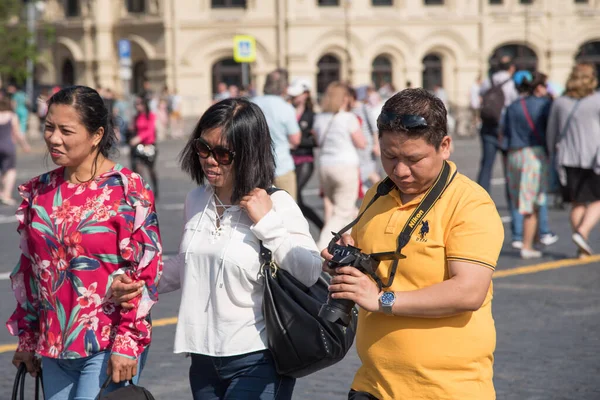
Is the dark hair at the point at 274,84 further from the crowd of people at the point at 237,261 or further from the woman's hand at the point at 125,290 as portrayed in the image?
the woman's hand at the point at 125,290

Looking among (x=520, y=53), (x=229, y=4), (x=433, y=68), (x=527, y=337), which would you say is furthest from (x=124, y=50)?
(x=527, y=337)

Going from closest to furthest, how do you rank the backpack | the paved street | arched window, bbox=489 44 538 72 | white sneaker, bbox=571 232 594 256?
the paved street → white sneaker, bbox=571 232 594 256 → the backpack → arched window, bbox=489 44 538 72

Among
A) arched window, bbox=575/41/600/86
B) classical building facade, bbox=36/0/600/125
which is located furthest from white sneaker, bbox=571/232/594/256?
arched window, bbox=575/41/600/86

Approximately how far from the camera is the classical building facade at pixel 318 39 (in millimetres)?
52094

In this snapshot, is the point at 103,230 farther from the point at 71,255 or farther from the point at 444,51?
the point at 444,51

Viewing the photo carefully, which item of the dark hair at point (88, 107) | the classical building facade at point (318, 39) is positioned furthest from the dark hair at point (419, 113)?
the classical building facade at point (318, 39)

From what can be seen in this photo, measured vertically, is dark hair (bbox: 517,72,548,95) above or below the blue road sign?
below

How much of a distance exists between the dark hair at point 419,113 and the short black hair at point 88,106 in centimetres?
113

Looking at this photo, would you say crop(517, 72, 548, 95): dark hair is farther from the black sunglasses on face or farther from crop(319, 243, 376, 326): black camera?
crop(319, 243, 376, 326): black camera

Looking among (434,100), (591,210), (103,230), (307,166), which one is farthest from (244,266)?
(307,166)

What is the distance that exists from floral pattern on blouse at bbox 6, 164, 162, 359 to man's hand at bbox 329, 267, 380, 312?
845 mm

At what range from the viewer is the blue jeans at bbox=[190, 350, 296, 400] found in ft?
12.2

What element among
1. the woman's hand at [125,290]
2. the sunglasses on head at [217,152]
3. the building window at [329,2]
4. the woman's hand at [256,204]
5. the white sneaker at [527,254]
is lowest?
the white sneaker at [527,254]

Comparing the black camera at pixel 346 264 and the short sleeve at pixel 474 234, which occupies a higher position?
the short sleeve at pixel 474 234
